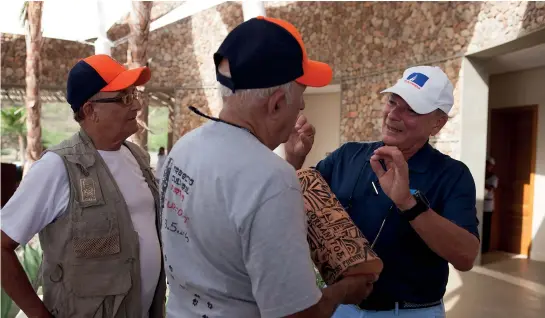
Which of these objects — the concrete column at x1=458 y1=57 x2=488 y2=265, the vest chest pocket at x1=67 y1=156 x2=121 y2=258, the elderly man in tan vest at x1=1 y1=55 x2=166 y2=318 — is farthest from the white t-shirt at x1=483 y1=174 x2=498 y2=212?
the vest chest pocket at x1=67 y1=156 x2=121 y2=258

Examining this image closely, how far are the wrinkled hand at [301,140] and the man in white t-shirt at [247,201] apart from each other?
26.2 inches

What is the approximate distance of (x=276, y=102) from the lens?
3.26 feet

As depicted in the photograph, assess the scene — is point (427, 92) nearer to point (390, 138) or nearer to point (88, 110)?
point (390, 138)

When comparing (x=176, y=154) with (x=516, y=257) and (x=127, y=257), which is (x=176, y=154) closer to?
(x=127, y=257)

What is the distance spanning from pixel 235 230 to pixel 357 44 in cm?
882

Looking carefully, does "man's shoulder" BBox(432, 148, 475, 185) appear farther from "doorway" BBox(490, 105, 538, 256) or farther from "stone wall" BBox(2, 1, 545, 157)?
"doorway" BBox(490, 105, 538, 256)

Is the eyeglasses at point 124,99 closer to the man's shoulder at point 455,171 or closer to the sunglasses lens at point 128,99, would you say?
the sunglasses lens at point 128,99

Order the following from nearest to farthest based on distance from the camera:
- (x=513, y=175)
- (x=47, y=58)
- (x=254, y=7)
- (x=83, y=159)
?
(x=83, y=159)
(x=254, y=7)
(x=513, y=175)
(x=47, y=58)

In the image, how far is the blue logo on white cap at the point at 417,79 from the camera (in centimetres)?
158

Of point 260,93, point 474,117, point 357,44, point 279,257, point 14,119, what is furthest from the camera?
point 14,119

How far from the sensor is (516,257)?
774cm

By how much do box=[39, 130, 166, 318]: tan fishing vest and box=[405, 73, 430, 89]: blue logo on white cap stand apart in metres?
1.18

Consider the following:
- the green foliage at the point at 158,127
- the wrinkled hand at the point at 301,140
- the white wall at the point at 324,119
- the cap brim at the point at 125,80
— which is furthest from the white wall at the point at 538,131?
the green foliage at the point at 158,127

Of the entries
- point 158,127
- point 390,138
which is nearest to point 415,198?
point 390,138
